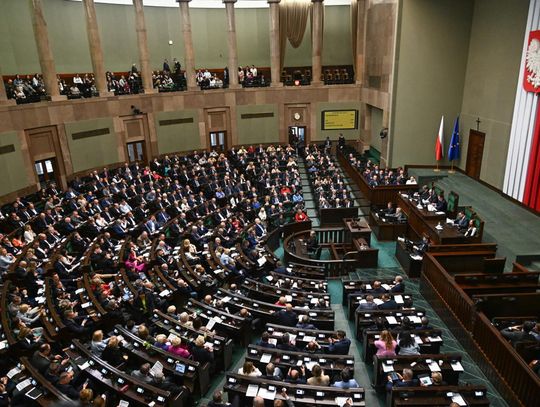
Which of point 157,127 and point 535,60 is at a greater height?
point 535,60

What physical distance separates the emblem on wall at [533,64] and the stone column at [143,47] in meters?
16.5

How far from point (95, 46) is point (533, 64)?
56.9 feet

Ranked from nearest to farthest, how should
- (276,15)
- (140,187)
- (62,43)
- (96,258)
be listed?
1. (96,258)
2. (140,187)
3. (62,43)
4. (276,15)

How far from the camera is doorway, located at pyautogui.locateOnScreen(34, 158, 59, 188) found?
17578mm

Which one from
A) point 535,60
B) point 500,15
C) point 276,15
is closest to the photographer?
point 535,60

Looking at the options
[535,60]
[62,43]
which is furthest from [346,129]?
[62,43]

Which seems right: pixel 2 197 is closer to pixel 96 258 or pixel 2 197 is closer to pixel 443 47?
pixel 96 258

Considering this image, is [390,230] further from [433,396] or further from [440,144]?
[433,396]

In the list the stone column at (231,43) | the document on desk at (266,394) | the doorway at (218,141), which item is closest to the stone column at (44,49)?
the doorway at (218,141)

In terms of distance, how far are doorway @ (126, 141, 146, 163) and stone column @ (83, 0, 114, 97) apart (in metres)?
3.06

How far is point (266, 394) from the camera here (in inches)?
244

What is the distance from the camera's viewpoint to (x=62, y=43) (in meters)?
21.1

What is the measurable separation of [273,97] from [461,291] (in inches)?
701

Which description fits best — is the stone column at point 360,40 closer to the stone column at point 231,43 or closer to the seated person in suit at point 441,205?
the stone column at point 231,43
